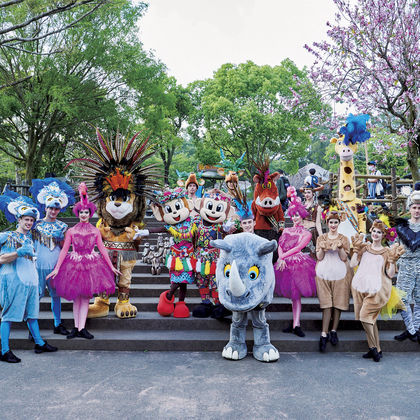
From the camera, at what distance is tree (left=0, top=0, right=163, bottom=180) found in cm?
1111

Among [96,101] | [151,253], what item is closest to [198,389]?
[151,253]

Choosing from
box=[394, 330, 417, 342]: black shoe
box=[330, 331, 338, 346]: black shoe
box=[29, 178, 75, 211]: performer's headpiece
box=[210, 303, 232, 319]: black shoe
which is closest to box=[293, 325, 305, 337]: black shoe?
box=[330, 331, 338, 346]: black shoe

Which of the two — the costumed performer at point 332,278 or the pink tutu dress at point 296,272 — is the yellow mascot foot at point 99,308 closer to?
the pink tutu dress at point 296,272

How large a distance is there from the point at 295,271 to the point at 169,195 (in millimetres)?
1957

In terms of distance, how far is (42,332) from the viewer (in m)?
4.90

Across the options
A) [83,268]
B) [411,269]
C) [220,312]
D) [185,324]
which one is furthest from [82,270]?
[411,269]

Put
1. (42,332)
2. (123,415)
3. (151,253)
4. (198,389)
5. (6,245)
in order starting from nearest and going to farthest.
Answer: (123,415) < (198,389) < (6,245) < (42,332) < (151,253)

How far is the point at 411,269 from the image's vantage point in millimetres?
4586

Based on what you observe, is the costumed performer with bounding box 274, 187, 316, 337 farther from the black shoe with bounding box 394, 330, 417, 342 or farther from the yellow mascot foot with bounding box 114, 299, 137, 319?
the yellow mascot foot with bounding box 114, 299, 137, 319

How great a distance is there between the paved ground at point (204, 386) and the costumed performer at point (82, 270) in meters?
0.51

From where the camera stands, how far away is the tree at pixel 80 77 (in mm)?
11109

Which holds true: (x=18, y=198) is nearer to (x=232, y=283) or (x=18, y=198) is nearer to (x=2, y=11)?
(x=232, y=283)

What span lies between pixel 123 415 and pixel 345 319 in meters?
3.23

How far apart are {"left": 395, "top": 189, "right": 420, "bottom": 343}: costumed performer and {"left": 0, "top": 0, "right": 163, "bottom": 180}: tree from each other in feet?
30.0
